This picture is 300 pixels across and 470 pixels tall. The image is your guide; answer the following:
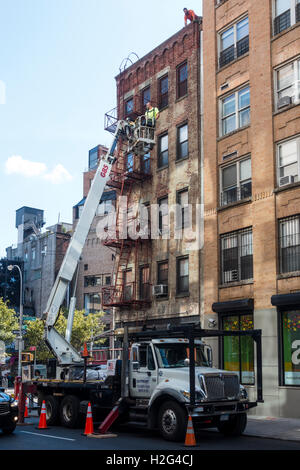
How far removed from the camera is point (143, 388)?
16.8 metres

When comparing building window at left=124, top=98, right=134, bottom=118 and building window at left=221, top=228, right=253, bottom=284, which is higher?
building window at left=124, top=98, right=134, bottom=118

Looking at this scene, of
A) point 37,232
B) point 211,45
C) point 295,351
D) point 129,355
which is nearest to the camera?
point 129,355

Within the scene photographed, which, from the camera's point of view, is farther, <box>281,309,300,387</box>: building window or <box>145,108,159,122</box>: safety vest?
<box>145,108,159,122</box>: safety vest

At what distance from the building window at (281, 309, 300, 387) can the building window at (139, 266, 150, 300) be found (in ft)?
31.2

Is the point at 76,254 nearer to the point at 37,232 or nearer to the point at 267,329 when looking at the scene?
the point at 267,329

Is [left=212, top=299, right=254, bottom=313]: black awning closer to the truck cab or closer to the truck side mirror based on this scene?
the truck side mirror

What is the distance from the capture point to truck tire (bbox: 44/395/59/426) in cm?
1975

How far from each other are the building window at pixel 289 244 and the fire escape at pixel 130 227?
8.99 m

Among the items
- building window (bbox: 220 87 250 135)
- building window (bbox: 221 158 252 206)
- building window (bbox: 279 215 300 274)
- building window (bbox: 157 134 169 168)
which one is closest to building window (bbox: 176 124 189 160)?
building window (bbox: 157 134 169 168)

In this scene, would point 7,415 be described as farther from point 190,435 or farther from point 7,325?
point 7,325

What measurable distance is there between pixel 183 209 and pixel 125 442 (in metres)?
15.3

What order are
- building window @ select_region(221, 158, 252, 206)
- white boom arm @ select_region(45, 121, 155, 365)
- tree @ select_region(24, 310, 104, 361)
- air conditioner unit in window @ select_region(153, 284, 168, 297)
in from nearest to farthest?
1. white boom arm @ select_region(45, 121, 155, 365)
2. building window @ select_region(221, 158, 252, 206)
3. air conditioner unit in window @ select_region(153, 284, 168, 297)
4. tree @ select_region(24, 310, 104, 361)
